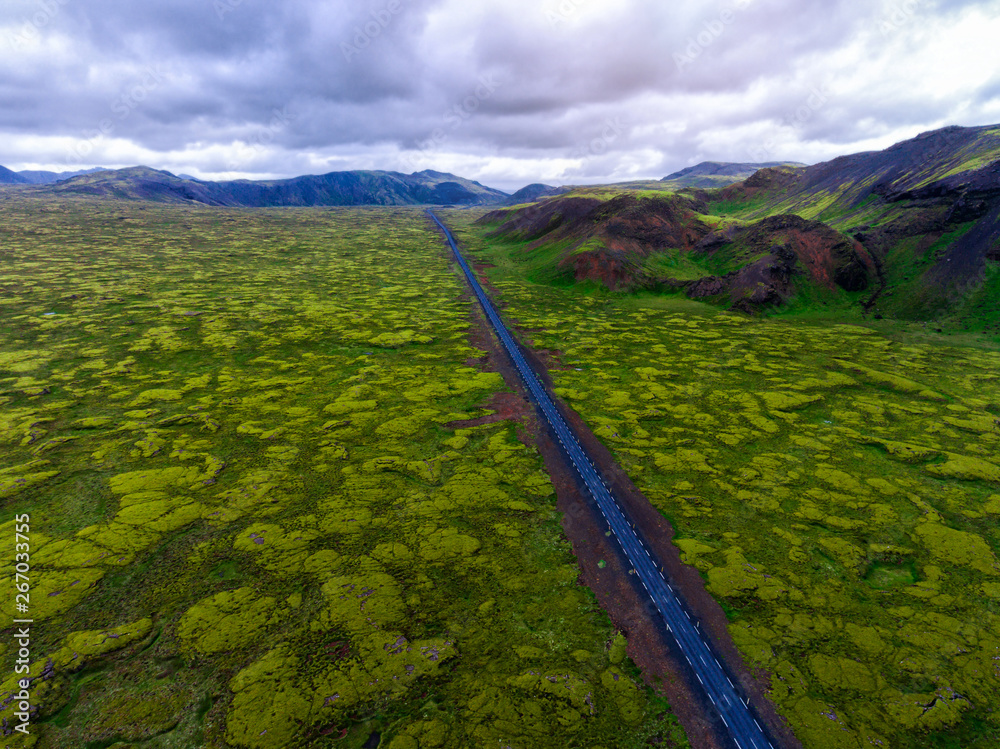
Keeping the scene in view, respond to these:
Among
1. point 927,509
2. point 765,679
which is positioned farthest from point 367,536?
point 927,509

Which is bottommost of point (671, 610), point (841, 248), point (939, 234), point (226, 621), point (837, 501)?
point (671, 610)

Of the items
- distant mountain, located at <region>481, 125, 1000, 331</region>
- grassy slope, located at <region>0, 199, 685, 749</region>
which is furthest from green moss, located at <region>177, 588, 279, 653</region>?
distant mountain, located at <region>481, 125, 1000, 331</region>

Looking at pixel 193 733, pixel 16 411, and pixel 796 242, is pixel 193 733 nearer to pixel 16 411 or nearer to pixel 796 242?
pixel 16 411

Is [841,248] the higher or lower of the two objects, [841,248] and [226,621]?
the higher

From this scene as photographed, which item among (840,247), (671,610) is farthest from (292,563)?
(840,247)

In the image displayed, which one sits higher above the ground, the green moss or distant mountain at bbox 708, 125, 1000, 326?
distant mountain at bbox 708, 125, 1000, 326

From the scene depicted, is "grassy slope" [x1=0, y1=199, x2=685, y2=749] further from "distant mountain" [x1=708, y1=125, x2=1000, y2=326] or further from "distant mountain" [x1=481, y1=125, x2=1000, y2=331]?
"distant mountain" [x1=708, y1=125, x2=1000, y2=326]

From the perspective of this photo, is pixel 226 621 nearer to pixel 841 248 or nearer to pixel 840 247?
pixel 841 248

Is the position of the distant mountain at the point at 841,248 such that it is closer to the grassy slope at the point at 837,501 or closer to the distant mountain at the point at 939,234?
the distant mountain at the point at 939,234
